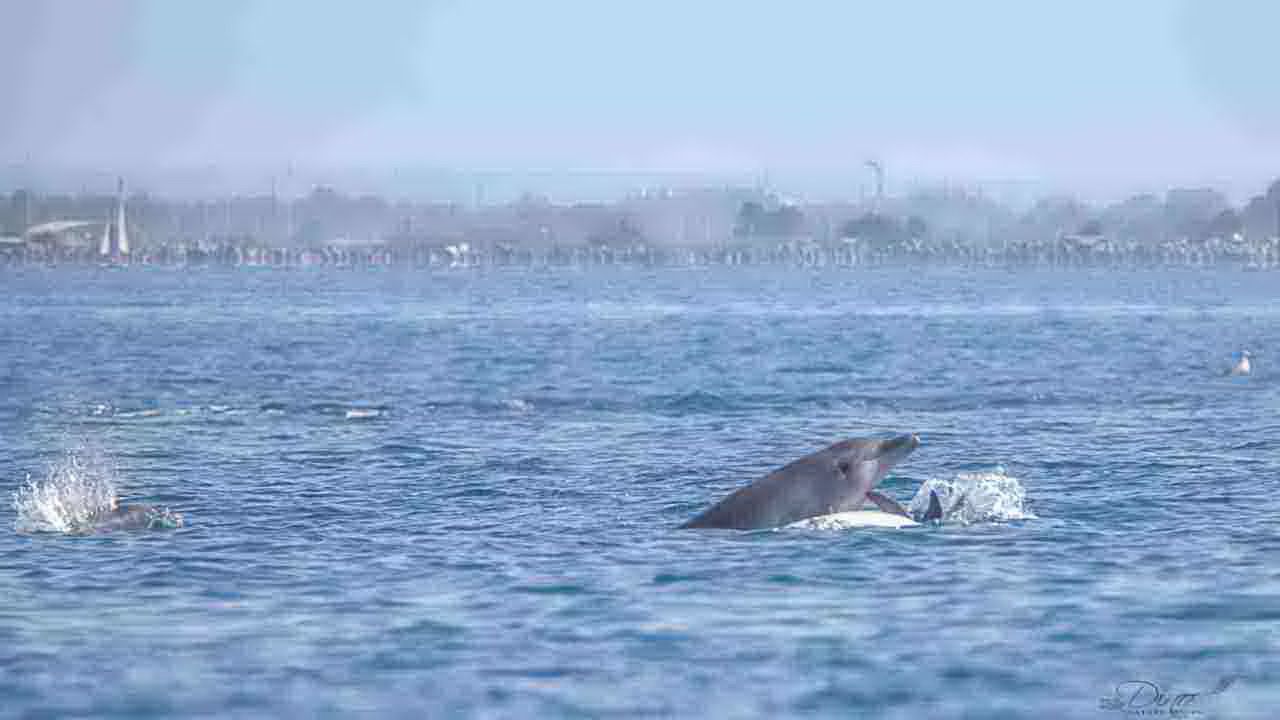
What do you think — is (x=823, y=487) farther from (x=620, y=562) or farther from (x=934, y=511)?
(x=620, y=562)

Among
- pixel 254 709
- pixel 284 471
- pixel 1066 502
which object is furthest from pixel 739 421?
pixel 254 709

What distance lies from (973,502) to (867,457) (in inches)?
91.0

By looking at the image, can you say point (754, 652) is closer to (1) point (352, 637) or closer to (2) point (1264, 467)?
(1) point (352, 637)

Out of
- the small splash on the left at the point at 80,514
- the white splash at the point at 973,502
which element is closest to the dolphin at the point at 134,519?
the small splash on the left at the point at 80,514

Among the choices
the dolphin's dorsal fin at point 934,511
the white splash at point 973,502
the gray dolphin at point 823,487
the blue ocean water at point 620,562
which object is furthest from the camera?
the white splash at point 973,502

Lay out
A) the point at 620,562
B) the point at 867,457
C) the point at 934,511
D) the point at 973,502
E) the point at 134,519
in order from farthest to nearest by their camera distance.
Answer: the point at 973,502 → the point at 134,519 → the point at 934,511 → the point at 867,457 → the point at 620,562

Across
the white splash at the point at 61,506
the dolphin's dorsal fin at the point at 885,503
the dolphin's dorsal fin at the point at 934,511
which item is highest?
the dolphin's dorsal fin at the point at 885,503

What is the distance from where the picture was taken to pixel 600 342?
293 ft

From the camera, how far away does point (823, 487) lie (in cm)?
2217

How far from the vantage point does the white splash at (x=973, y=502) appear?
23562mm

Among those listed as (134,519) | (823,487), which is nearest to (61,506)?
(134,519)

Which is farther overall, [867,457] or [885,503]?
[885,503]

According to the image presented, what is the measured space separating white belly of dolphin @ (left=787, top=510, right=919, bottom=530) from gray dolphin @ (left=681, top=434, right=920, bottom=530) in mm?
68

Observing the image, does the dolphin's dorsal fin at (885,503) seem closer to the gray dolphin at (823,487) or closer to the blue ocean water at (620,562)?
the gray dolphin at (823,487)
